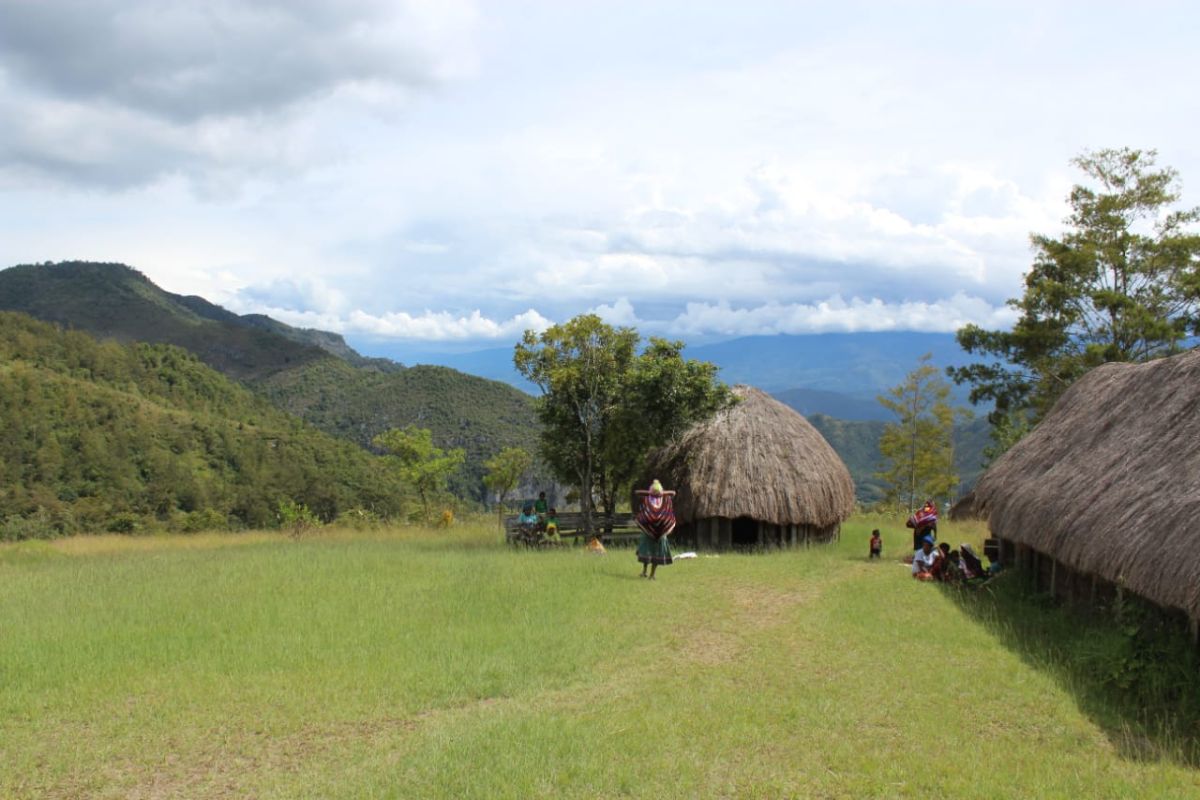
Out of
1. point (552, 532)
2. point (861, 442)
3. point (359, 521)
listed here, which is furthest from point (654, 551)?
point (861, 442)

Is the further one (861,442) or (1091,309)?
(861,442)

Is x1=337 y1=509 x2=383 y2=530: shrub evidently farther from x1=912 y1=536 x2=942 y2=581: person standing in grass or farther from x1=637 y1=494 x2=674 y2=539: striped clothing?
x1=912 y1=536 x2=942 y2=581: person standing in grass

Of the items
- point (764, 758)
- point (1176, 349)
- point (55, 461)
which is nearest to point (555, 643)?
point (764, 758)

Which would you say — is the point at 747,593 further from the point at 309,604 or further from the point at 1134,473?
the point at 309,604

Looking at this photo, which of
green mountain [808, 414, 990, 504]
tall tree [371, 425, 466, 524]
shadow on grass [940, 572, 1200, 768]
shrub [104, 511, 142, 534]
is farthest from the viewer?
green mountain [808, 414, 990, 504]

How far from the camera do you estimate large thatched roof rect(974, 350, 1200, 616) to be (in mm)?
7281

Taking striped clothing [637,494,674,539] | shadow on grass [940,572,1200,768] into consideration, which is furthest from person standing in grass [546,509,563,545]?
shadow on grass [940,572,1200,768]

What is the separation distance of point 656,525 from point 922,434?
18566mm

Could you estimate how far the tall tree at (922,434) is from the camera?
2753 centimetres

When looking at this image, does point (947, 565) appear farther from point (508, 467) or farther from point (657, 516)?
point (508, 467)

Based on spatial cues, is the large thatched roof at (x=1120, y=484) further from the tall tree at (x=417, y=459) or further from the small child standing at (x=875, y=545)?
the tall tree at (x=417, y=459)

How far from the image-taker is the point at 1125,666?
718 centimetres

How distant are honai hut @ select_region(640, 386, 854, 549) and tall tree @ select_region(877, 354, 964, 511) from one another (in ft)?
32.7

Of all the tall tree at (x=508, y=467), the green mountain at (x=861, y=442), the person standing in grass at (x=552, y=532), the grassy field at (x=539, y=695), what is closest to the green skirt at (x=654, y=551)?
the grassy field at (x=539, y=695)
